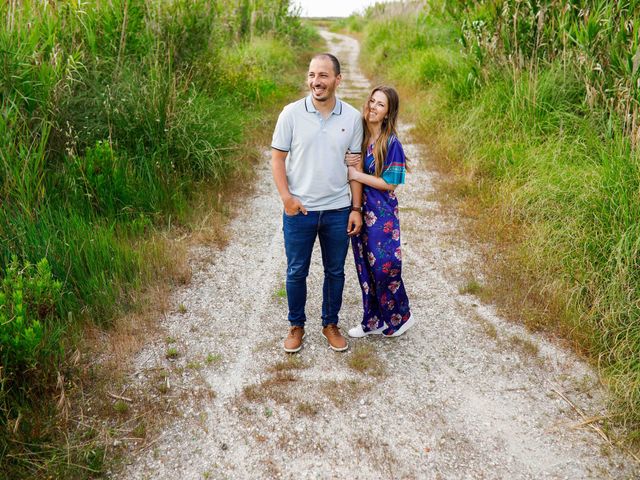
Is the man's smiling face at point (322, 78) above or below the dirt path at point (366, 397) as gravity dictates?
above

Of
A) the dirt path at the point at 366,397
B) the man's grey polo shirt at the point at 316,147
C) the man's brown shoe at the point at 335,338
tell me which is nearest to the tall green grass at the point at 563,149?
the dirt path at the point at 366,397

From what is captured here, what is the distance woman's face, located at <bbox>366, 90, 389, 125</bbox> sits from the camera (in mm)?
2820

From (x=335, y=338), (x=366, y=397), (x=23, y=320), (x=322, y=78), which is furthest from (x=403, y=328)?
(x=23, y=320)

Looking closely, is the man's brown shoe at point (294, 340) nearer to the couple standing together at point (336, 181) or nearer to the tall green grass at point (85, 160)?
the couple standing together at point (336, 181)

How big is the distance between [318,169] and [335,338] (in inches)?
45.2

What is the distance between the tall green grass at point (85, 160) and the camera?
259 centimetres

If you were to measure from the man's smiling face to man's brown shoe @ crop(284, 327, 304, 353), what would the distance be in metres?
1.46

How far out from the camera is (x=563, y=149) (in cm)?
498

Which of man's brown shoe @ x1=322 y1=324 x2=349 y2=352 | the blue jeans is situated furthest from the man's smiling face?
man's brown shoe @ x1=322 y1=324 x2=349 y2=352

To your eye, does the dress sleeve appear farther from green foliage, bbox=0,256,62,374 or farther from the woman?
green foliage, bbox=0,256,62,374

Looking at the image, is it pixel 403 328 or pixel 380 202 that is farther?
pixel 403 328

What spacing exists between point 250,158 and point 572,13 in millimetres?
3937

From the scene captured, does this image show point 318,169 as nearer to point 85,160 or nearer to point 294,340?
point 294,340

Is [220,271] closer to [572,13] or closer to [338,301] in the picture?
[338,301]
